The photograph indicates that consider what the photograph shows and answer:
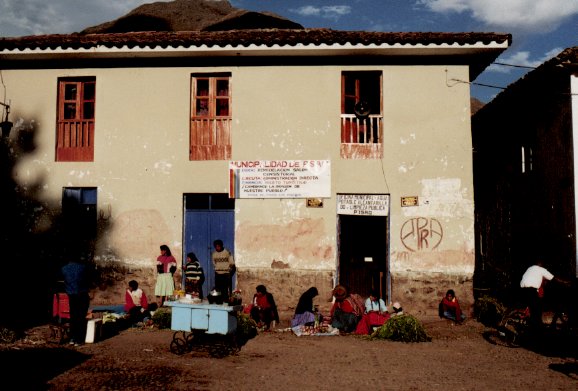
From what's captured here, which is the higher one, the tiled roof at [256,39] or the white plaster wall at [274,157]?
the tiled roof at [256,39]

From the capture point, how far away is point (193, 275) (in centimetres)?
1230

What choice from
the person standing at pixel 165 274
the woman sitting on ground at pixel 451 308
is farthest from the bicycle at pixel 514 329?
the person standing at pixel 165 274

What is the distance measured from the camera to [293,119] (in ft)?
41.1

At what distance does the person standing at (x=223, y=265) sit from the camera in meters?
12.0

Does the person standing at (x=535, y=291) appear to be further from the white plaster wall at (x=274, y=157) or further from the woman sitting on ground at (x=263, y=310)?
the woman sitting on ground at (x=263, y=310)

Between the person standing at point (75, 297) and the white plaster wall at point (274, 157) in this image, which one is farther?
the white plaster wall at point (274, 157)

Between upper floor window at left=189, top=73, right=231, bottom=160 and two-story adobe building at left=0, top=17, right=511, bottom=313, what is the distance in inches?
1.4

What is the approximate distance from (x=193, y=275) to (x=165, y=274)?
65 centimetres

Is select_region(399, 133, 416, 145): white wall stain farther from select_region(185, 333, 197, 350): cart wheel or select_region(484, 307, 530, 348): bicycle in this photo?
select_region(185, 333, 197, 350): cart wheel

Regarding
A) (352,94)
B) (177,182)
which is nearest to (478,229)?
(352,94)

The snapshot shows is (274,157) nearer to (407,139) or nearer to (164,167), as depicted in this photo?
(164,167)

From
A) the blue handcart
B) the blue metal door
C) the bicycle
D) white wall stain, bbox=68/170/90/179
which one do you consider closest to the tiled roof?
white wall stain, bbox=68/170/90/179

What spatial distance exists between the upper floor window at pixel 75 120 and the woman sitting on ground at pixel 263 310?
5447mm

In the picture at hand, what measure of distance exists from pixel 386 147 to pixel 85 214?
7503 mm
